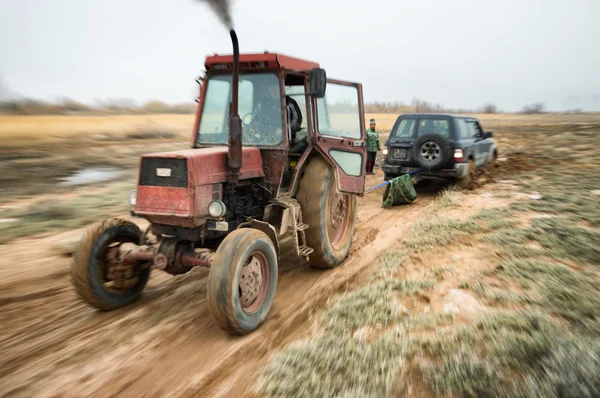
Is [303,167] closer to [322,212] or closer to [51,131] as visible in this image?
[322,212]

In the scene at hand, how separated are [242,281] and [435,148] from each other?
6.59m

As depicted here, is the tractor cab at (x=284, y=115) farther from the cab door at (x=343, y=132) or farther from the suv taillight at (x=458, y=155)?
the suv taillight at (x=458, y=155)

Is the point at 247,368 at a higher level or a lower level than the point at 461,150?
lower

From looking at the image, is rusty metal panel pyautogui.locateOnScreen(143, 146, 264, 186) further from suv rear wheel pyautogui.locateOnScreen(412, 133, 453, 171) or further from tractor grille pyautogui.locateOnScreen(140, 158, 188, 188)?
suv rear wheel pyautogui.locateOnScreen(412, 133, 453, 171)

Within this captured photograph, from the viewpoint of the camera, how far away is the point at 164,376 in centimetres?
310

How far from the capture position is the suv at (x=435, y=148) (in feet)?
29.2

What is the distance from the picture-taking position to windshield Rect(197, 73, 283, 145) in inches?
181

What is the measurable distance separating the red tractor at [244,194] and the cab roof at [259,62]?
0.04 ft

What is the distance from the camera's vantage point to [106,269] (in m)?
4.05

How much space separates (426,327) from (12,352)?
3.44m

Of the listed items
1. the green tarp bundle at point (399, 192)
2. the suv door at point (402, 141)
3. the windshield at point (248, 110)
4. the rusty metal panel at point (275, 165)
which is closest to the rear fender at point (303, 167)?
the rusty metal panel at point (275, 165)

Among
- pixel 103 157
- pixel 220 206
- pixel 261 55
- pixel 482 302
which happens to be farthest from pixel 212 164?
pixel 103 157

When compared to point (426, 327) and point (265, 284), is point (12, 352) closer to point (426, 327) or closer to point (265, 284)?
point (265, 284)

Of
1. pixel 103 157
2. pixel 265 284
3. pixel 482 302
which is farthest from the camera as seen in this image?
pixel 103 157
